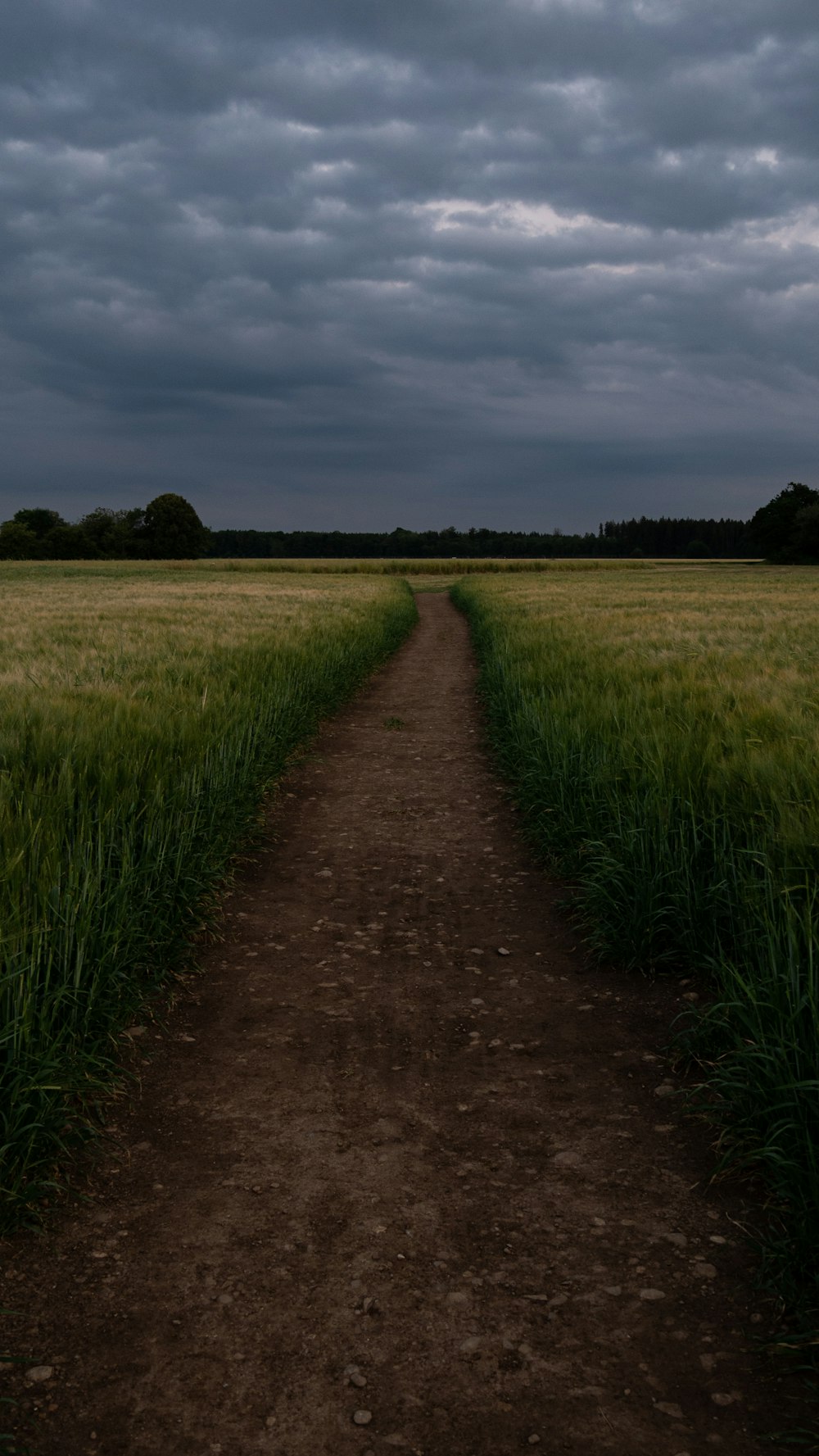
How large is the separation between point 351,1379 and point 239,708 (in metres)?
6.38

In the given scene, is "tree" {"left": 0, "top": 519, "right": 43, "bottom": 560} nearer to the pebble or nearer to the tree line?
the tree line

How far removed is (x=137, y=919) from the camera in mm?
4484

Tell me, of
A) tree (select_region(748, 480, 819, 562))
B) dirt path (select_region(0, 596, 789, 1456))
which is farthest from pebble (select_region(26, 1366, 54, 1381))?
tree (select_region(748, 480, 819, 562))

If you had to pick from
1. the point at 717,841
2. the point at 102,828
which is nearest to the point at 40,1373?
the point at 102,828

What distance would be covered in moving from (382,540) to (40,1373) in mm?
147278

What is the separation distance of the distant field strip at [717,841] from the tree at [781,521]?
92.8 metres

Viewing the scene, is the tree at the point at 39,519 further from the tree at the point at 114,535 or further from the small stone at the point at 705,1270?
the small stone at the point at 705,1270

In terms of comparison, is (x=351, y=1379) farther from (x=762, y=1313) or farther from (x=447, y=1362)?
(x=762, y=1313)

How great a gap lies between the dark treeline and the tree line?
A: 144mm

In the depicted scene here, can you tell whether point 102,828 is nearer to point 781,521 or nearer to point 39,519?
point 781,521

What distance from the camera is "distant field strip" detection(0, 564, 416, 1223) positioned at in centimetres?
316

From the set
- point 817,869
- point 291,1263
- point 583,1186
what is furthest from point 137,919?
point 817,869

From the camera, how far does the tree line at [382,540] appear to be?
9681 cm

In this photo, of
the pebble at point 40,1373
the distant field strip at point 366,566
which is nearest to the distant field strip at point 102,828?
the pebble at point 40,1373
